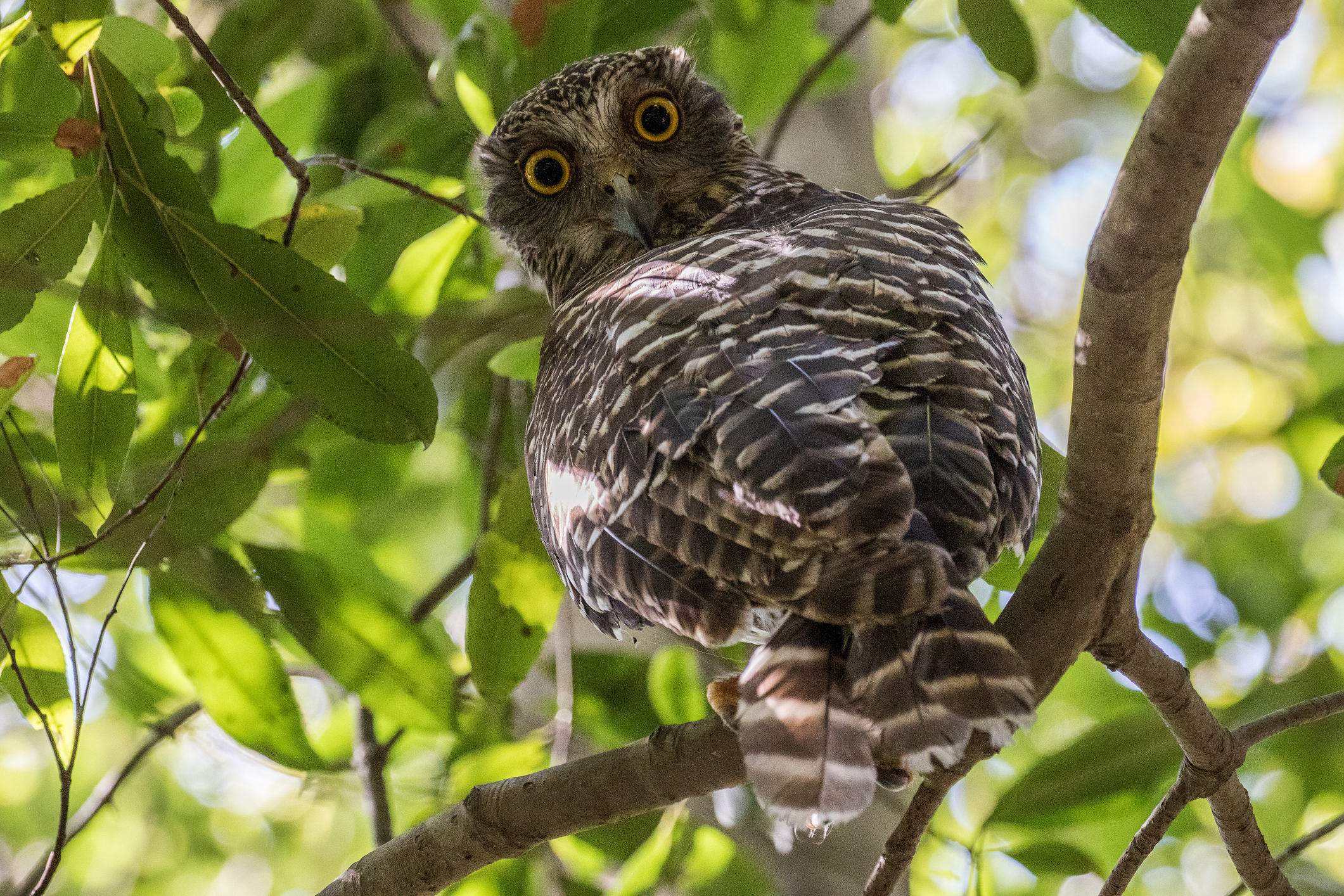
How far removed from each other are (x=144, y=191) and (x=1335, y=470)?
2016 millimetres

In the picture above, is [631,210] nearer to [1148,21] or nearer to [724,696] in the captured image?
[1148,21]

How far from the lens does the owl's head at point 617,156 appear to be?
287 centimetres

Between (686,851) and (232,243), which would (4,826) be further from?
(232,243)

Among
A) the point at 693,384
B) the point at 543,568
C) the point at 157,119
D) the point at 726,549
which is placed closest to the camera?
the point at 726,549

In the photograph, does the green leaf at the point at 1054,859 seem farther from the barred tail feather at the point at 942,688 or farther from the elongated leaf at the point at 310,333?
the elongated leaf at the point at 310,333

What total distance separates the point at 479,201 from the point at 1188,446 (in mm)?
4605

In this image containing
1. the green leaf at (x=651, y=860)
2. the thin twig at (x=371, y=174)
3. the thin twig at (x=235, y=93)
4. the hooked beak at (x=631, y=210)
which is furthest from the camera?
the hooked beak at (x=631, y=210)

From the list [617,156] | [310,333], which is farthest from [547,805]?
[617,156]

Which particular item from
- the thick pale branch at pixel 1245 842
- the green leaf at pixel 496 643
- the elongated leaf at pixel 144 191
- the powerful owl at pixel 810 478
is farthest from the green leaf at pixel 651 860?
the elongated leaf at pixel 144 191

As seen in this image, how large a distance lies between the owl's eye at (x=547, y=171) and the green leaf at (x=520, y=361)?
28.3 inches

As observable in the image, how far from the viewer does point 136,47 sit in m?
1.99

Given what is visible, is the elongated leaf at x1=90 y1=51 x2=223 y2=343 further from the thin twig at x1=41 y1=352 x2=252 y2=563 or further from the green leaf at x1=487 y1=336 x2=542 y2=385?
the green leaf at x1=487 y1=336 x2=542 y2=385

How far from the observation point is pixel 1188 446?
245 inches

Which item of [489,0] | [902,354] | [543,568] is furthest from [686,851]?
[489,0]
